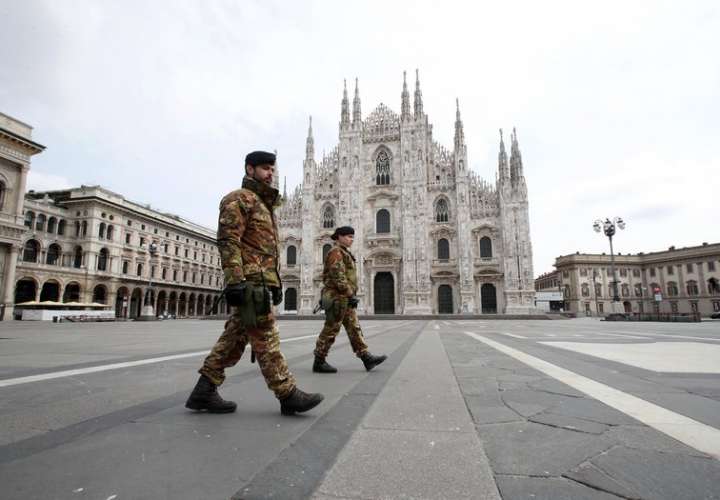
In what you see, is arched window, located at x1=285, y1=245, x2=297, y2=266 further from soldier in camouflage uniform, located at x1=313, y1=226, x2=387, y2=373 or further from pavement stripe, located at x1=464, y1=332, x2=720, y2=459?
pavement stripe, located at x1=464, y1=332, x2=720, y2=459

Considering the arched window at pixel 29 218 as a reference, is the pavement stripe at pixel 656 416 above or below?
below

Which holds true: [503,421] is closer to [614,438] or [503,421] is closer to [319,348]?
[614,438]

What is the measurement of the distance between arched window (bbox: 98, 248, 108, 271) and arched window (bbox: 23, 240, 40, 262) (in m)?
4.38

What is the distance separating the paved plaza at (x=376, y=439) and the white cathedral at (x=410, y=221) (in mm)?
27751

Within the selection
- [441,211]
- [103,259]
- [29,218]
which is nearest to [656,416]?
[441,211]

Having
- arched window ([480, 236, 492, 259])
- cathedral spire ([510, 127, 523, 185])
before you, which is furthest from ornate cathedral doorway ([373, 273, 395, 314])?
cathedral spire ([510, 127, 523, 185])

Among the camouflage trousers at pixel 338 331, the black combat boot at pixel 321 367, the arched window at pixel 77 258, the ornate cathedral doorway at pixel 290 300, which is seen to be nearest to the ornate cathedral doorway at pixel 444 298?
the ornate cathedral doorway at pixel 290 300

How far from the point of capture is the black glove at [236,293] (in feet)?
7.41

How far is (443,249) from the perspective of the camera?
32.1 metres

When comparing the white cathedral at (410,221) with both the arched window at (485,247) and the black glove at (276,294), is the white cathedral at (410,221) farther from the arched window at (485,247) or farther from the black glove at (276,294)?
the black glove at (276,294)

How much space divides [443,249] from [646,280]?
4496 centimetres

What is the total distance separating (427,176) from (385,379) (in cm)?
3114

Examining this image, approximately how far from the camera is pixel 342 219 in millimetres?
32969

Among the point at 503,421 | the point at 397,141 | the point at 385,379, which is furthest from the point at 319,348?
the point at 397,141
